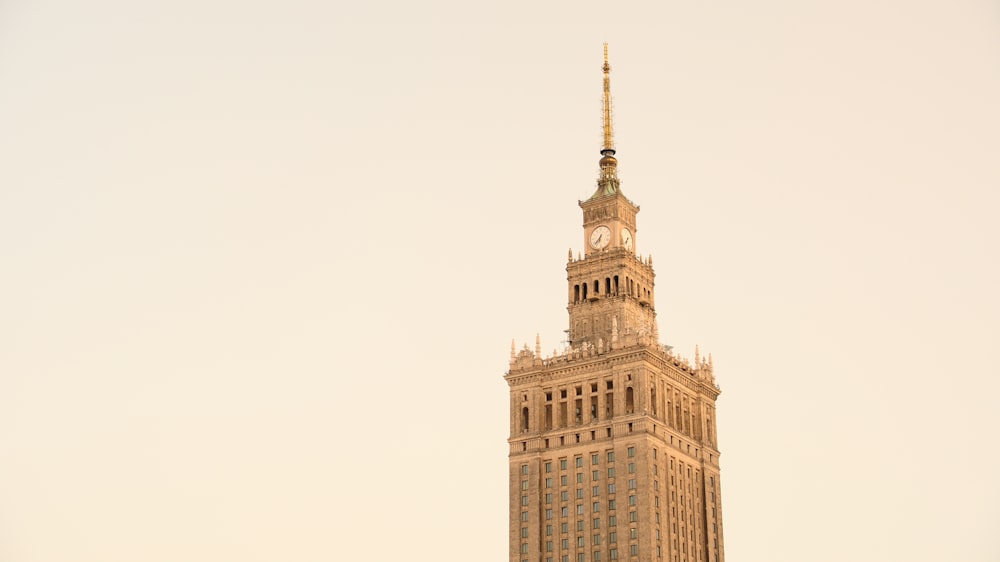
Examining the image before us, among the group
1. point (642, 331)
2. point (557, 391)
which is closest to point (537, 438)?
point (557, 391)

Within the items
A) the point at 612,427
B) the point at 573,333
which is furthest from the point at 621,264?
the point at 612,427

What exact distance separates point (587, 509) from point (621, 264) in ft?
122

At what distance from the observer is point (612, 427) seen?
184750 millimetres

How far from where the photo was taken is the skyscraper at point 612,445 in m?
181

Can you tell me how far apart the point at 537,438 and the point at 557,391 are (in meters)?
7.31

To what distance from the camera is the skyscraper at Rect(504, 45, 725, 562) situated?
181 m

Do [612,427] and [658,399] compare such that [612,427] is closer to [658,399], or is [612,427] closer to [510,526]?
[658,399]

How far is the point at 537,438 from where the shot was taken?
19050cm

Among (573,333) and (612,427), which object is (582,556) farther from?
(573,333)

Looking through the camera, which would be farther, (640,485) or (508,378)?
(508,378)

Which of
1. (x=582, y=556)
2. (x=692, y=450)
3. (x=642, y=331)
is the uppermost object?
(x=642, y=331)

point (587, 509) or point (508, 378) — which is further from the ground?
point (508, 378)

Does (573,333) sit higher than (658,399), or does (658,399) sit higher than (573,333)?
(573,333)

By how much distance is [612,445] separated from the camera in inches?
7249
